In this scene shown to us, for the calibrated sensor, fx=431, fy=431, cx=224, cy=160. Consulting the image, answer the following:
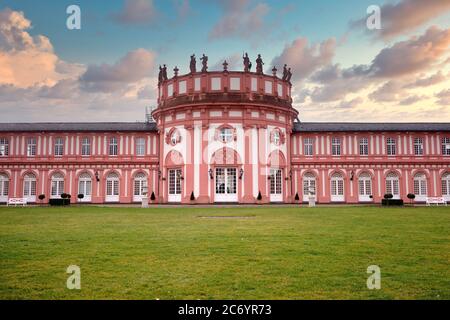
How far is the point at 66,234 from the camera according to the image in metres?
12.9

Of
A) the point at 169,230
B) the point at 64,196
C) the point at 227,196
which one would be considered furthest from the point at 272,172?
the point at 169,230

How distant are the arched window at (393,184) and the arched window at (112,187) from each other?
89.6 ft

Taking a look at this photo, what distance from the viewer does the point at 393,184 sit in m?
43.5

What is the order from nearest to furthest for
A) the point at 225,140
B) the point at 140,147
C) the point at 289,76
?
the point at 225,140, the point at 289,76, the point at 140,147

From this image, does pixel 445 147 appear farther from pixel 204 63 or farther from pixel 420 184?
pixel 204 63

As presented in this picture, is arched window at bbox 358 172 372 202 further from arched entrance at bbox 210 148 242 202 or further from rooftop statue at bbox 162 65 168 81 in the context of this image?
rooftop statue at bbox 162 65 168 81

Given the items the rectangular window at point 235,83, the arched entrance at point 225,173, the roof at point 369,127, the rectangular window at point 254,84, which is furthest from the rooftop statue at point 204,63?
the roof at point 369,127

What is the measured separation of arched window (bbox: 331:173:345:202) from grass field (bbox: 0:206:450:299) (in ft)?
99.0

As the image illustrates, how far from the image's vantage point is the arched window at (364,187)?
4328 cm

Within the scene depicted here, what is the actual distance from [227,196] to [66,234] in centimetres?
2598

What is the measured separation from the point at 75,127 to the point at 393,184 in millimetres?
33547

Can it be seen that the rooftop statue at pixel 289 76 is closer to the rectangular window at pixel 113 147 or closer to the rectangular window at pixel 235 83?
the rectangular window at pixel 235 83

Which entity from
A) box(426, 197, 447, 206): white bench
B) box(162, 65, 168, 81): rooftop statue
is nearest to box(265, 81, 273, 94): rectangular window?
box(162, 65, 168, 81): rooftop statue

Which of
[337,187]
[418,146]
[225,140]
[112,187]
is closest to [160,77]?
[225,140]
